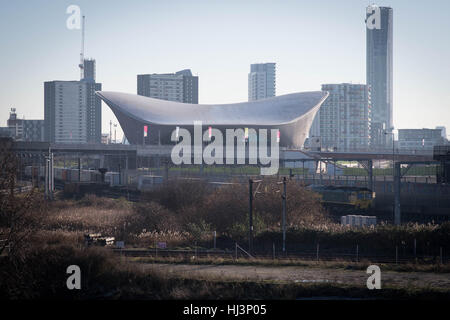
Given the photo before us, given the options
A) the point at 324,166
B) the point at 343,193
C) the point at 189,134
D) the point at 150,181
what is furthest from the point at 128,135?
the point at 343,193

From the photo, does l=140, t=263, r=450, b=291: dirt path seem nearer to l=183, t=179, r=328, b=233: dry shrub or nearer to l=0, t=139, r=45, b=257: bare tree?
l=0, t=139, r=45, b=257: bare tree

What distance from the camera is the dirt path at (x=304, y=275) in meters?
21.6

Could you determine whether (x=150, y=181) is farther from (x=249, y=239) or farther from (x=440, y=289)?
(x=440, y=289)

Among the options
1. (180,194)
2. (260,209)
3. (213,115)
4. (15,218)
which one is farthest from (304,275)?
(213,115)

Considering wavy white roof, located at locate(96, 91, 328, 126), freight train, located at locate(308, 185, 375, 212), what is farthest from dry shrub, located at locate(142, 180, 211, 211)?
wavy white roof, located at locate(96, 91, 328, 126)

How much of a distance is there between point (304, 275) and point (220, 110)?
98.0 m

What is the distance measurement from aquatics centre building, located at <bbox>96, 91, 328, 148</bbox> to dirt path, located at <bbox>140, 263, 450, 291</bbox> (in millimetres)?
75097

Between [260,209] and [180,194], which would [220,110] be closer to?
[180,194]

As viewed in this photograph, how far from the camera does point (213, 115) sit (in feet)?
380

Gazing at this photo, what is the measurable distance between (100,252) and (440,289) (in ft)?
47.5

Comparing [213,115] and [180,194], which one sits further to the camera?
[213,115]

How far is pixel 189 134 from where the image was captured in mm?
105438

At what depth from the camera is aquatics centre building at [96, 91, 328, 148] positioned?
10488 centimetres
